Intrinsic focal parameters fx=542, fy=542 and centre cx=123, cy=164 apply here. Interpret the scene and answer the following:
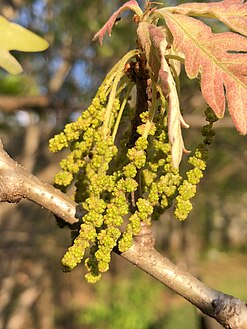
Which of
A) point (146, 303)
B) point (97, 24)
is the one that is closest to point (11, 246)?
point (97, 24)

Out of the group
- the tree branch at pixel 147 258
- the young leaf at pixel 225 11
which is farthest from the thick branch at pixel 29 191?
the young leaf at pixel 225 11

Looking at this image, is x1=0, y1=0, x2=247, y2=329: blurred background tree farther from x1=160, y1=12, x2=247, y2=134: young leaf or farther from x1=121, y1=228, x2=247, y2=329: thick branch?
x1=160, y1=12, x2=247, y2=134: young leaf

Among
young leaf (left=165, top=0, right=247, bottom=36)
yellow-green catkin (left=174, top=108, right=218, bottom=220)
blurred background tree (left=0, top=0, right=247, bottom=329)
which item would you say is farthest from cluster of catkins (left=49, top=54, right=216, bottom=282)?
blurred background tree (left=0, top=0, right=247, bottom=329)

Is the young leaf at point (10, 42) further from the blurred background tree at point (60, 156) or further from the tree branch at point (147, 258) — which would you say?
the blurred background tree at point (60, 156)

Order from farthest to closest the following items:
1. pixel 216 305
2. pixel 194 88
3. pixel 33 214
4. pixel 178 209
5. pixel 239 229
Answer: pixel 239 229
pixel 33 214
pixel 194 88
pixel 216 305
pixel 178 209

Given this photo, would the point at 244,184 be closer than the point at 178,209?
No

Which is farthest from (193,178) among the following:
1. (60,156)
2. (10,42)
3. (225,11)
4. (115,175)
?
(60,156)

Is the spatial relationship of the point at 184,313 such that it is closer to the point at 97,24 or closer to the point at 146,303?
the point at 146,303

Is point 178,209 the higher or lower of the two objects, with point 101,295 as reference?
higher
